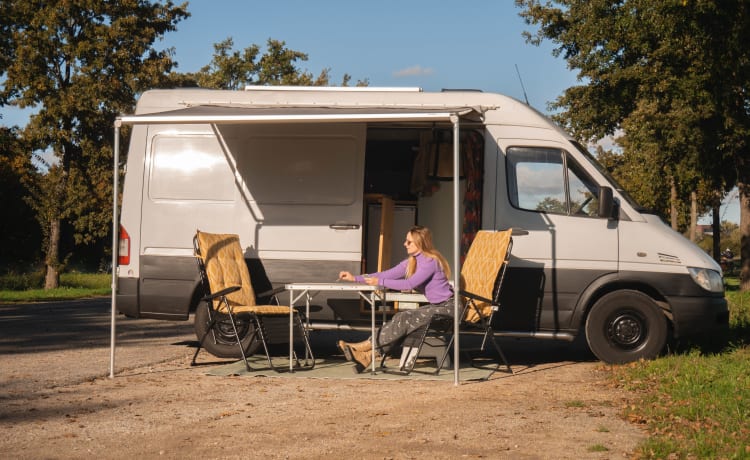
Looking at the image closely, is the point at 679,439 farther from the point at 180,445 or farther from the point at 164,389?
the point at 164,389

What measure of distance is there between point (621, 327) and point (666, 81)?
42.5 feet

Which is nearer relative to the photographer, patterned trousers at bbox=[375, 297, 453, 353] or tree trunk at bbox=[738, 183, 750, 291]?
patterned trousers at bbox=[375, 297, 453, 353]

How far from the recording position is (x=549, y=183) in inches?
395

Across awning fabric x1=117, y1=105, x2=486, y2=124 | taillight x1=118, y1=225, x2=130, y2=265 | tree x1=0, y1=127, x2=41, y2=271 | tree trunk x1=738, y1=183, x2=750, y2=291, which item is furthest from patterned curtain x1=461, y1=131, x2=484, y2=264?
tree x1=0, y1=127, x2=41, y2=271

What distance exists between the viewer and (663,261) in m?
9.78

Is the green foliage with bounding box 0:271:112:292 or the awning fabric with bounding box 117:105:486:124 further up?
the awning fabric with bounding box 117:105:486:124

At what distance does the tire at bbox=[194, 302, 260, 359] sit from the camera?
10.2 meters

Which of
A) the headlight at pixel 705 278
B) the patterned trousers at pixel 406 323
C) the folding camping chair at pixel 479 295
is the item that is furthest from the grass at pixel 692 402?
the patterned trousers at pixel 406 323

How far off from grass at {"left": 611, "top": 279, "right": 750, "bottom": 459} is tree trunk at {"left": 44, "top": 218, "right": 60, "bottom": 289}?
23.6 meters

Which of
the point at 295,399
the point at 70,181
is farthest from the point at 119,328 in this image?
the point at 70,181

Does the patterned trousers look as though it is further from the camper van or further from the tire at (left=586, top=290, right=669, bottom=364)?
the tire at (left=586, top=290, right=669, bottom=364)

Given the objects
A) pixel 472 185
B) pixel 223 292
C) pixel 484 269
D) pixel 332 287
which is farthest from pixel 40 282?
pixel 484 269

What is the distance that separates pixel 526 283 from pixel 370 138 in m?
2.83

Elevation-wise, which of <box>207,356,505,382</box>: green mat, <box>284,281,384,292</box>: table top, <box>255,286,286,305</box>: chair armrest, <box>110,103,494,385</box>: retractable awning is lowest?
<box>207,356,505,382</box>: green mat
